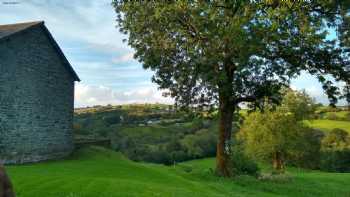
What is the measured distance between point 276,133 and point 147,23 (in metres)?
35.1

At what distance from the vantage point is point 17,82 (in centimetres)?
3428

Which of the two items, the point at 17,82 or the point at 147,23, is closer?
the point at 147,23

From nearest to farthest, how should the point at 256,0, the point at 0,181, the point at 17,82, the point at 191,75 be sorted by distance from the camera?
1. the point at 0,181
2. the point at 256,0
3. the point at 191,75
4. the point at 17,82

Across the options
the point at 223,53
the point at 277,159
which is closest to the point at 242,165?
the point at 223,53

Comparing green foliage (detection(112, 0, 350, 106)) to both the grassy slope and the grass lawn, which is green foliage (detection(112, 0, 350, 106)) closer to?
the grassy slope

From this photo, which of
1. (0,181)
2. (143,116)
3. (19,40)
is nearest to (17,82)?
(19,40)

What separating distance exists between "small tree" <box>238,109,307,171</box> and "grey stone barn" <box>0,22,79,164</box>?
97.7 feet

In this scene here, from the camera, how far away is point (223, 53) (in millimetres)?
29156

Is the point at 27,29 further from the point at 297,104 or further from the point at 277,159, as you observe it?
→ the point at 277,159

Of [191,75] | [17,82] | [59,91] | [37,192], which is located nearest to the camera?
[37,192]

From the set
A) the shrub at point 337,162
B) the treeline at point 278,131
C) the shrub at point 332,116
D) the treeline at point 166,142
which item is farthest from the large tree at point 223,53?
the shrub at point 332,116

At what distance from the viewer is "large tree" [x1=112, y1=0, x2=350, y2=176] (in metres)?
26.1

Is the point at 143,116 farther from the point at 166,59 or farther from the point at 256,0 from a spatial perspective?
the point at 256,0

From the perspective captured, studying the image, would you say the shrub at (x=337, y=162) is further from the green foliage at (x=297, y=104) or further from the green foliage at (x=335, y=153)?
the green foliage at (x=297, y=104)
